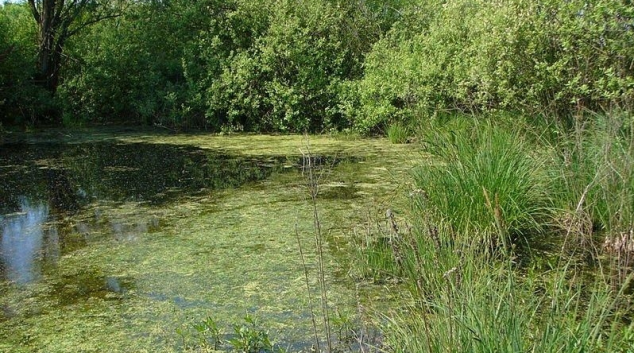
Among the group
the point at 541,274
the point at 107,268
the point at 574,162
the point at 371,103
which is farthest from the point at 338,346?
the point at 371,103

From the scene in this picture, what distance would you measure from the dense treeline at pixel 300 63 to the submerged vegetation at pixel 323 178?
0.13ft

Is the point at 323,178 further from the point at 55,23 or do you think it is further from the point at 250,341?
the point at 55,23

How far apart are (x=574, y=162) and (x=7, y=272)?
3.23m

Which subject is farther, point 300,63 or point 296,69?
point 296,69

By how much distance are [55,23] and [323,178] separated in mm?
8747

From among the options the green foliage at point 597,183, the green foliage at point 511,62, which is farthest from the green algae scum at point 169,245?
the green foliage at point 511,62

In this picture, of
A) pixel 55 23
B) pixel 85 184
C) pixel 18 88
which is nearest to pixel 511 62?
pixel 85 184

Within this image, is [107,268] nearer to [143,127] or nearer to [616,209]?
[616,209]

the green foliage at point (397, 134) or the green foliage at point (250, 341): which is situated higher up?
the green foliage at point (397, 134)

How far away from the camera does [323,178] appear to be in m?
5.57

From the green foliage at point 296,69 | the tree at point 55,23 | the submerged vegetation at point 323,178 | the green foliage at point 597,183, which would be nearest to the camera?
the submerged vegetation at point 323,178

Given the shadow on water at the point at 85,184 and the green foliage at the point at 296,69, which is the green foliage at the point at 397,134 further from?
the green foliage at the point at 296,69

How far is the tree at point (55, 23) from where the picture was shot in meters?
11.7

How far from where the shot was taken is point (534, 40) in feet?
19.4
